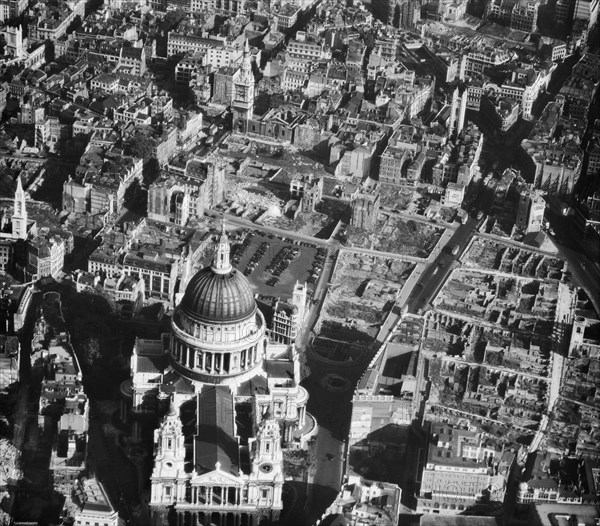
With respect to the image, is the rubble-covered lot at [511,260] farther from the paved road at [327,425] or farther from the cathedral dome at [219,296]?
the cathedral dome at [219,296]

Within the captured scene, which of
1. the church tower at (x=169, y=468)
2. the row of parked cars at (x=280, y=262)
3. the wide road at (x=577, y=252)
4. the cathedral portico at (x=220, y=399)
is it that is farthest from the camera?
the wide road at (x=577, y=252)

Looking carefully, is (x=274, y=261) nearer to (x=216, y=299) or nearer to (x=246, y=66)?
(x=216, y=299)

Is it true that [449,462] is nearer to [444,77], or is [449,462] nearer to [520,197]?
[520,197]

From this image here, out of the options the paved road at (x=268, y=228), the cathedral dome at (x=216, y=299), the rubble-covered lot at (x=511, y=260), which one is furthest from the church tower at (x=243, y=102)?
the cathedral dome at (x=216, y=299)

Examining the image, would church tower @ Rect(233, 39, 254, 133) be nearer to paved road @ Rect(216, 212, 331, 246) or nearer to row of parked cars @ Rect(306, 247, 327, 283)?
paved road @ Rect(216, 212, 331, 246)

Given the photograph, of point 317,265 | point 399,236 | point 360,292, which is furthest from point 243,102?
point 360,292

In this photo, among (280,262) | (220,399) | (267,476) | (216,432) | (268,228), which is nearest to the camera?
(267,476)
